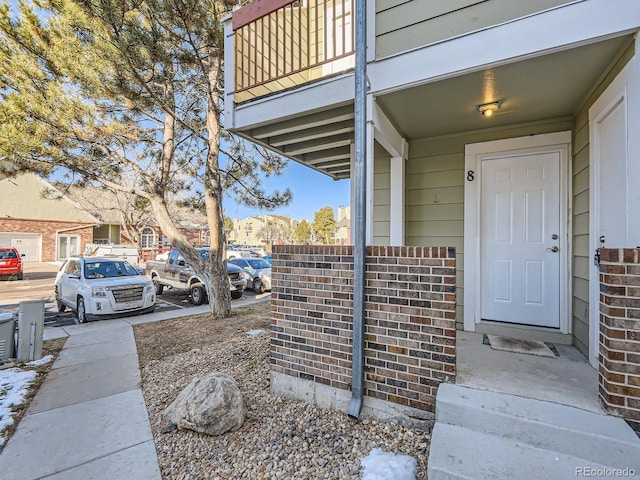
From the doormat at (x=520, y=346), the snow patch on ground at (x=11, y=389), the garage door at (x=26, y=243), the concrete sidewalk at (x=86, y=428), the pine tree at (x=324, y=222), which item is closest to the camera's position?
the concrete sidewalk at (x=86, y=428)

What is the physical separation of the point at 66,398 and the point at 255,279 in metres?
7.82

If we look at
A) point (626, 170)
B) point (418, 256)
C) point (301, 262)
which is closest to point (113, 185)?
point (301, 262)

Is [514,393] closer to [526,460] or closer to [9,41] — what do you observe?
[526,460]

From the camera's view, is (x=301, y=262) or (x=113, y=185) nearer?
(x=301, y=262)

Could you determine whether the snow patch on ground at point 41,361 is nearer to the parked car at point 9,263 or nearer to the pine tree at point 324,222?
the parked car at point 9,263

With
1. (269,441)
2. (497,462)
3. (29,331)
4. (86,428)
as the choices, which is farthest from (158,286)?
(497,462)

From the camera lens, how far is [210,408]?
240 centimetres

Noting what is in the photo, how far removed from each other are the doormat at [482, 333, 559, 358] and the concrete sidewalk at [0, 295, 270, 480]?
3.04 m

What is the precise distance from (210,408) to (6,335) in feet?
12.1

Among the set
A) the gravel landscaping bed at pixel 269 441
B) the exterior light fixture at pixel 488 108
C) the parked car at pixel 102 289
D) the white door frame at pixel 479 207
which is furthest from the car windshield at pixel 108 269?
the exterior light fixture at pixel 488 108

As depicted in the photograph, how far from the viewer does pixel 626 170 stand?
82.4 inches

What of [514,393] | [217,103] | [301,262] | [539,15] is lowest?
[514,393]

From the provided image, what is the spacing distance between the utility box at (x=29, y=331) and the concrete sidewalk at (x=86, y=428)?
1.08 ft

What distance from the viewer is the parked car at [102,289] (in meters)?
6.54
